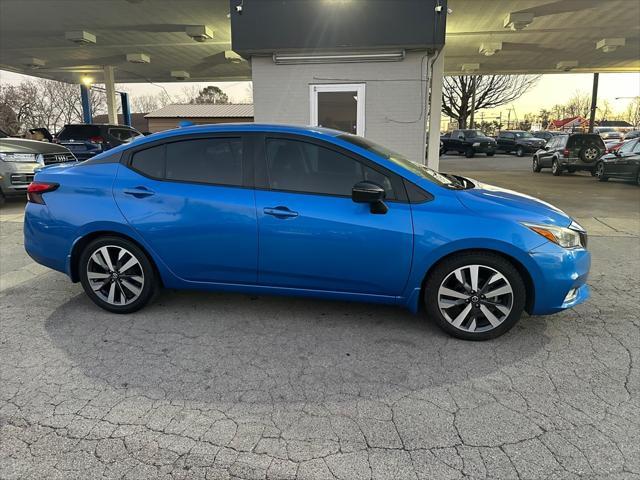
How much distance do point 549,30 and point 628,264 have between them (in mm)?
10503

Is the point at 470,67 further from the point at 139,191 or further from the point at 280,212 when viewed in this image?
the point at 139,191

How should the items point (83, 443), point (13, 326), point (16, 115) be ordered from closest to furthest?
1. point (83, 443)
2. point (13, 326)
3. point (16, 115)

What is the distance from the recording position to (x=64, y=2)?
11.0m

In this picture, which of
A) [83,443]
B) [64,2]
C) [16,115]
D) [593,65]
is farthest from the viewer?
[16,115]

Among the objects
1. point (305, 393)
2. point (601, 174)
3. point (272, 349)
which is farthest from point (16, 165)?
point (601, 174)

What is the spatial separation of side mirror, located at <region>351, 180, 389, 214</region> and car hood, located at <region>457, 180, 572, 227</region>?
23.5 inches

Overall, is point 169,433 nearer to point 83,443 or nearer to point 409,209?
point 83,443

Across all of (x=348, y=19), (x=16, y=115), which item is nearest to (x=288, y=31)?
(x=348, y=19)

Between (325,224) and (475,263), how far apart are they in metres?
1.11

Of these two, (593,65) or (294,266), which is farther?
(593,65)

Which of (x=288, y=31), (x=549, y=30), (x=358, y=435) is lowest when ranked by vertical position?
(x=358, y=435)

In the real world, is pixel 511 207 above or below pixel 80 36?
below

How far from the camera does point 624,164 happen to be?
14.0 meters

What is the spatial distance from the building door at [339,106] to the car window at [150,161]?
5453mm
